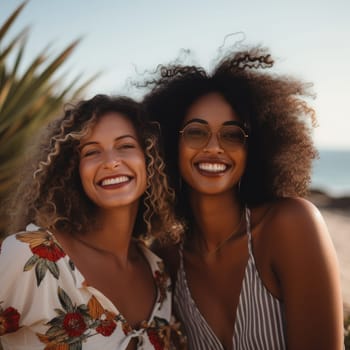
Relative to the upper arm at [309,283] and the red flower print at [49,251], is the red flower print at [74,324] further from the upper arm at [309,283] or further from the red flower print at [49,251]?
the upper arm at [309,283]

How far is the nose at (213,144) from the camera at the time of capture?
291cm

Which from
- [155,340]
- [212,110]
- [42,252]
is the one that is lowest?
[155,340]

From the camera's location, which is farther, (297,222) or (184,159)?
(184,159)

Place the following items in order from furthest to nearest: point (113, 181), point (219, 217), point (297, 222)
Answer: point (219, 217), point (113, 181), point (297, 222)

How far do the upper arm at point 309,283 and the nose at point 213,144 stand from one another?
59 centimetres

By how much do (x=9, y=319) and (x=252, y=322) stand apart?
133cm

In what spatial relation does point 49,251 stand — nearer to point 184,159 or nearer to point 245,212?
point 184,159

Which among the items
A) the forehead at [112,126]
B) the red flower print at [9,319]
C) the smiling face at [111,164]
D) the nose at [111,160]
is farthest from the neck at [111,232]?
the red flower print at [9,319]

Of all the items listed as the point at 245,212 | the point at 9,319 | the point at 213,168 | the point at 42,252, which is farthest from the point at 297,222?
the point at 9,319

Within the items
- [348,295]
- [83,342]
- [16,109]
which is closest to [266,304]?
[83,342]

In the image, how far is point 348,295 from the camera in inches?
257

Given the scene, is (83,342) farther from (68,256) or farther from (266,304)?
(266,304)

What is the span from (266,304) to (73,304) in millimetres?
1085

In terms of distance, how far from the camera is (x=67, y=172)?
289 cm
